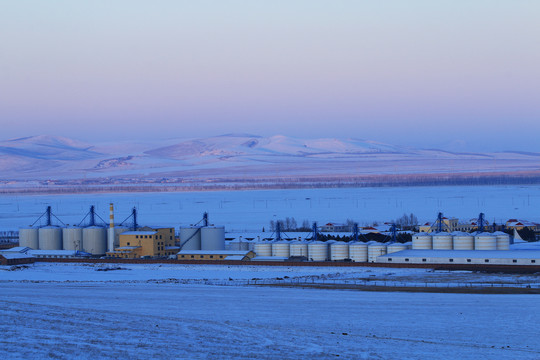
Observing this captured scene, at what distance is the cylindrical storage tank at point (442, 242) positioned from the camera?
29312 millimetres

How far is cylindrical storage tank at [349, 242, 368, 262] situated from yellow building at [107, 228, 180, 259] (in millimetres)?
7978

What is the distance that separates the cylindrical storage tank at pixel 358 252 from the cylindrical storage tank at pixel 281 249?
2651 mm

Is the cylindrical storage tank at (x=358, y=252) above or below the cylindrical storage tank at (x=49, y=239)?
below

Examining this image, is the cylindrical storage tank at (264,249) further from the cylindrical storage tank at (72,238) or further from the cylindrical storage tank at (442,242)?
the cylindrical storage tank at (72,238)

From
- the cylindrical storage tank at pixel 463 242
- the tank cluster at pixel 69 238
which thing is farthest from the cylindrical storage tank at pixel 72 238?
the cylindrical storage tank at pixel 463 242

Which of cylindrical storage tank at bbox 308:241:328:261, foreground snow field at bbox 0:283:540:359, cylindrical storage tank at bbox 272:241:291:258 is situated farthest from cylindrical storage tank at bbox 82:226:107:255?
foreground snow field at bbox 0:283:540:359

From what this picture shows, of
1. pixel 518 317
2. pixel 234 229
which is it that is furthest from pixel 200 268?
pixel 234 229

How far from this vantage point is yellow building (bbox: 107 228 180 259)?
3278 cm

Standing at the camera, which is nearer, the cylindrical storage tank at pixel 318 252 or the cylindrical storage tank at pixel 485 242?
the cylindrical storage tank at pixel 485 242

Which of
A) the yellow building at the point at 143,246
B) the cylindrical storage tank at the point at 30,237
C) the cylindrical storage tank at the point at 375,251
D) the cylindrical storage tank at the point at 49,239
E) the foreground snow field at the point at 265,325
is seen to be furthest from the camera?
the cylindrical storage tank at the point at 30,237

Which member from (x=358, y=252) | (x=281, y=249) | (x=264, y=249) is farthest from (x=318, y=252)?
(x=264, y=249)

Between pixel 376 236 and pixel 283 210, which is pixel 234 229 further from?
pixel 283 210

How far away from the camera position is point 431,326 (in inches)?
542

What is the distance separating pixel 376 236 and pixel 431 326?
72.3 feet
